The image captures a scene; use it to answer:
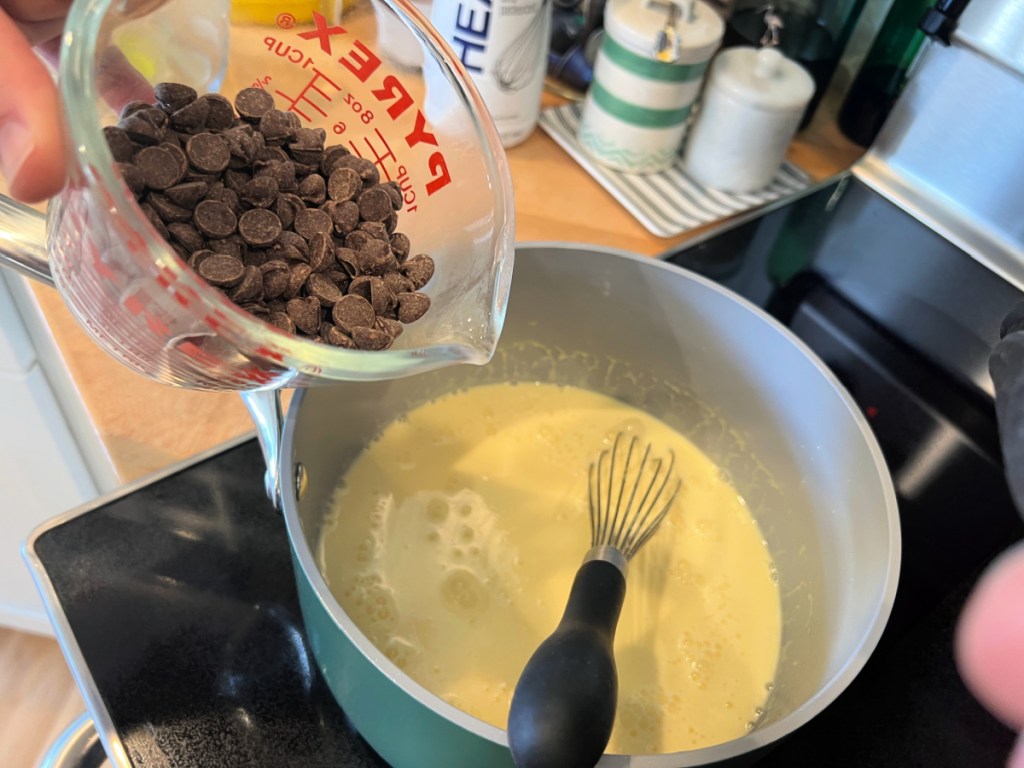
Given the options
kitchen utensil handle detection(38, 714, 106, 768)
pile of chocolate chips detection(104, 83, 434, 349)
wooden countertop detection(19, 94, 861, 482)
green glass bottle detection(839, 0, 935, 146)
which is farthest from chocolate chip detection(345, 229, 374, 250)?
green glass bottle detection(839, 0, 935, 146)

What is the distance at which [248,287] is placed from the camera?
0.35 meters

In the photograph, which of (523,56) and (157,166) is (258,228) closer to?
(157,166)

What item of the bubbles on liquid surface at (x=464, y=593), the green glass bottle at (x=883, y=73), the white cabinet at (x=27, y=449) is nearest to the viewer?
the bubbles on liquid surface at (x=464, y=593)

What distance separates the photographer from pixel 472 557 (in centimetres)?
51

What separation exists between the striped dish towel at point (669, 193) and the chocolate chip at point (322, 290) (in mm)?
417

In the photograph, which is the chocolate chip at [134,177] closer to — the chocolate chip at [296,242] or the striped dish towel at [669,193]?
the chocolate chip at [296,242]

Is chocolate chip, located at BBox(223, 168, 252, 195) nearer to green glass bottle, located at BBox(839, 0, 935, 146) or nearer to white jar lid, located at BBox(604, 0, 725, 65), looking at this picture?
white jar lid, located at BBox(604, 0, 725, 65)

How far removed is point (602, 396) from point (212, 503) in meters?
0.30

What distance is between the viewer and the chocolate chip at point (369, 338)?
36cm

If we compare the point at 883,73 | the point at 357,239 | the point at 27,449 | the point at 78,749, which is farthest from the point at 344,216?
the point at 883,73

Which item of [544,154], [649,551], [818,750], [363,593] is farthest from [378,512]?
[544,154]

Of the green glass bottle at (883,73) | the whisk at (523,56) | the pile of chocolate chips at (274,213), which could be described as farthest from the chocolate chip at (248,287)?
the green glass bottle at (883,73)

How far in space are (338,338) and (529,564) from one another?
223 mm

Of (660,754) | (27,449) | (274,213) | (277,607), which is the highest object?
(274,213)
